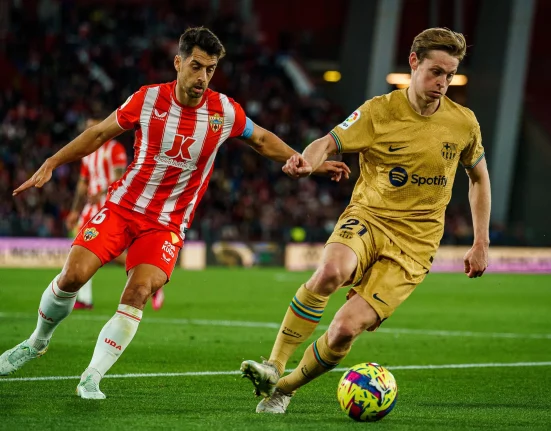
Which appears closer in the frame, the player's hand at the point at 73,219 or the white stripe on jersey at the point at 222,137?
the white stripe on jersey at the point at 222,137

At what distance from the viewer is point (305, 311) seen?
20.6 feet

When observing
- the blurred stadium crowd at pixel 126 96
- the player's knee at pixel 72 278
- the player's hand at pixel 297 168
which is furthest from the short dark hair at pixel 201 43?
the blurred stadium crowd at pixel 126 96

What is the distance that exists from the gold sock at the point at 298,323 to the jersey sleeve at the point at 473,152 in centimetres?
129

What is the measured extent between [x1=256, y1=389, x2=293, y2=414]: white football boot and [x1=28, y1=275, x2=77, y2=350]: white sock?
1.55 meters

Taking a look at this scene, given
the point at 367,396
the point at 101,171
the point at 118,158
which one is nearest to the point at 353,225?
the point at 367,396

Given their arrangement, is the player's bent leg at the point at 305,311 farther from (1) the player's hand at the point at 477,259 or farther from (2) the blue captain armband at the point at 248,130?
(2) the blue captain armband at the point at 248,130

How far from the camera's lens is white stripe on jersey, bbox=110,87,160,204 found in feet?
23.1

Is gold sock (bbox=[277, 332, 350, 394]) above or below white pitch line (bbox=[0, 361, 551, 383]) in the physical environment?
above

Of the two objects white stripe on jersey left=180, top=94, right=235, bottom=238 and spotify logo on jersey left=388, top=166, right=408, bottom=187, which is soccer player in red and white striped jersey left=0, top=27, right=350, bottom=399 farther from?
spotify logo on jersey left=388, top=166, right=408, bottom=187

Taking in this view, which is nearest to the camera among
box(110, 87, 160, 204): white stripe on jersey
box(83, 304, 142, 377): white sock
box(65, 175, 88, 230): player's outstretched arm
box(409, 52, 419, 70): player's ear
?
box(409, 52, 419, 70): player's ear

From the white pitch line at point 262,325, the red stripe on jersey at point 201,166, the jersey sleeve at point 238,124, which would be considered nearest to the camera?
the red stripe on jersey at point 201,166

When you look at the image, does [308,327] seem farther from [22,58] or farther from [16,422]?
[22,58]

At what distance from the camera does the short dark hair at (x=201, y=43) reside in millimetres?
6855

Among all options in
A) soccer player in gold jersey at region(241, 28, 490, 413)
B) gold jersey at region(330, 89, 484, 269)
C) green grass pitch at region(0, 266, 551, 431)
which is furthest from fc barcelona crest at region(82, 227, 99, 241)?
gold jersey at region(330, 89, 484, 269)
